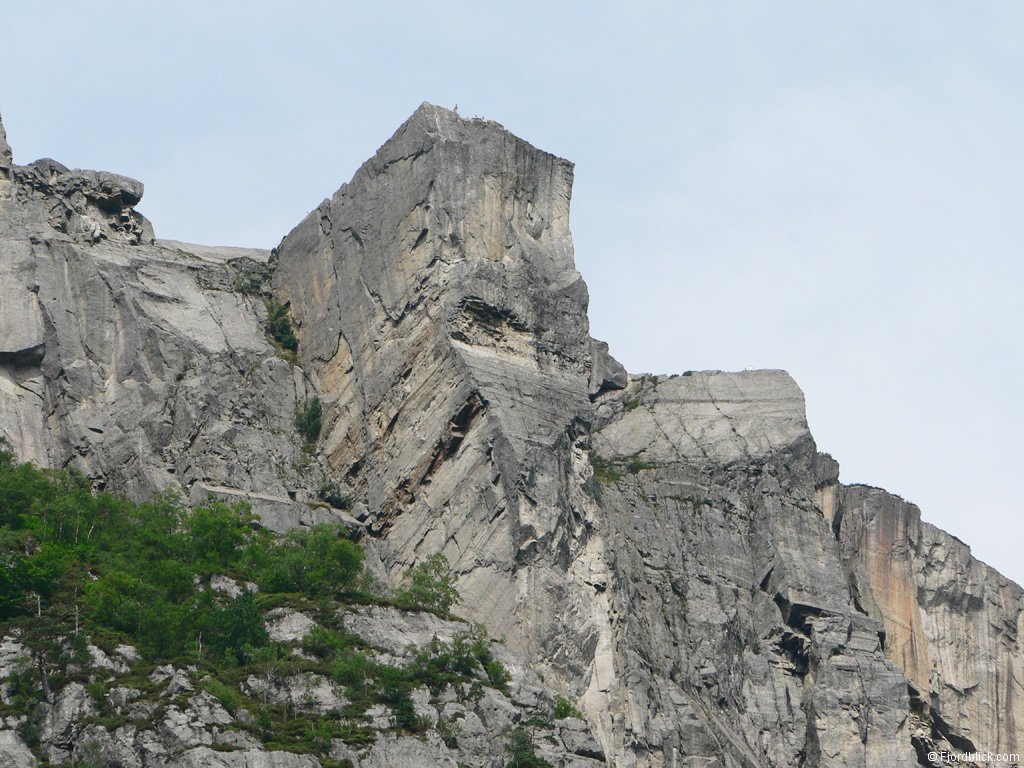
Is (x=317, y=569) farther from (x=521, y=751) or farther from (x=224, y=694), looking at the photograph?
(x=521, y=751)

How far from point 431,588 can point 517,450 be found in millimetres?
5697

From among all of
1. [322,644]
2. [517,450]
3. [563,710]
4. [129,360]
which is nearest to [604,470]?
[517,450]

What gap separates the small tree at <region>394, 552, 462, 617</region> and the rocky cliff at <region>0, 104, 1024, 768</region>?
0.59 meters

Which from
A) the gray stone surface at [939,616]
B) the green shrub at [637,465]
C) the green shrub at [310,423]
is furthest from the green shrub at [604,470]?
the green shrub at [310,423]

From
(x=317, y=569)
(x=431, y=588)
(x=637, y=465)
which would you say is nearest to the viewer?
(x=317, y=569)

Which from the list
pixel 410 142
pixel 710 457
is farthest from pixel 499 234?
pixel 710 457

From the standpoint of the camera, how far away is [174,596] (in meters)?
86.2

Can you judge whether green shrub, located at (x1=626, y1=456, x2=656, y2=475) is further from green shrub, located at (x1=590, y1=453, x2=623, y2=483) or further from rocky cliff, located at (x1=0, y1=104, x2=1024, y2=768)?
green shrub, located at (x1=590, y1=453, x2=623, y2=483)

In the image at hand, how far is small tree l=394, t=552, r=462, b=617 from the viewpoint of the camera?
8781cm

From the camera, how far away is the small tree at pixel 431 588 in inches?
3457

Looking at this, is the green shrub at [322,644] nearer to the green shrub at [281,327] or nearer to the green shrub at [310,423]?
the green shrub at [310,423]

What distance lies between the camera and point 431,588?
89.0 m

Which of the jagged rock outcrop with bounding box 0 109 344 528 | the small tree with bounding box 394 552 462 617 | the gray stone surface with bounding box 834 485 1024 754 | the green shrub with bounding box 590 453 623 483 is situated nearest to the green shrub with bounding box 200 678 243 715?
the small tree with bounding box 394 552 462 617

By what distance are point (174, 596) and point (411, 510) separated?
1056 cm
